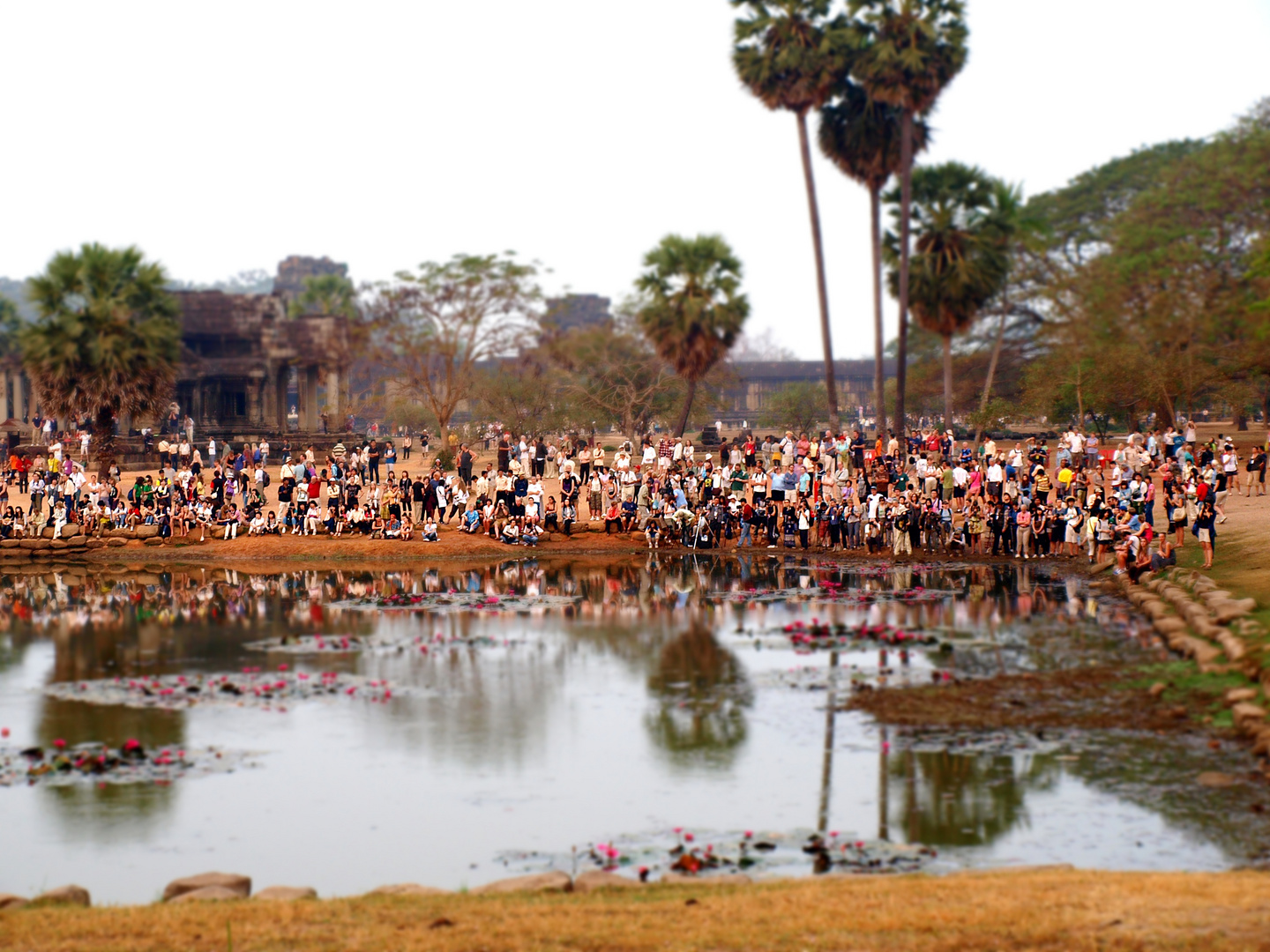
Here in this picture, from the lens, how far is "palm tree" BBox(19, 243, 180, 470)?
44.2 metres

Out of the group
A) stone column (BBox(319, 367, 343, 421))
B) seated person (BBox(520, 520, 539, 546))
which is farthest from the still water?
stone column (BBox(319, 367, 343, 421))

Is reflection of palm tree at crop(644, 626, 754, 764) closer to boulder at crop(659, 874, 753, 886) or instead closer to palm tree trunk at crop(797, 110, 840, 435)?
boulder at crop(659, 874, 753, 886)

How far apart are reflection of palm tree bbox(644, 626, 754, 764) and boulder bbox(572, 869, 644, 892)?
13.6 ft

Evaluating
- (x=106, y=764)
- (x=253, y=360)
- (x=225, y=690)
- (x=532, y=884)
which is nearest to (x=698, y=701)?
(x=225, y=690)

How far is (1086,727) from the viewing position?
15.9 metres

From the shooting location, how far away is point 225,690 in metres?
18.4

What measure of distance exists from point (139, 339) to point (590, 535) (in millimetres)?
18541

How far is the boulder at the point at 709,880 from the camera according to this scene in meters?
10.6

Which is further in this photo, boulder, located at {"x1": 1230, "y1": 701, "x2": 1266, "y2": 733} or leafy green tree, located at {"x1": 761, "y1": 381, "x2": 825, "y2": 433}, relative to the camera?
leafy green tree, located at {"x1": 761, "y1": 381, "x2": 825, "y2": 433}

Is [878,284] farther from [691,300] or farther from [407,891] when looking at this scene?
[407,891]

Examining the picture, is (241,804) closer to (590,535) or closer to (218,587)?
(218,587)

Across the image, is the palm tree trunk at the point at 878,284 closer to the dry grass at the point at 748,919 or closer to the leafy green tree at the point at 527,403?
the leafy green tree at the point at 527,403

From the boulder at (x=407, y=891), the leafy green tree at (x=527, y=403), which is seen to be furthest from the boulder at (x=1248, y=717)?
the leafy green tree at (x=527, y=403)

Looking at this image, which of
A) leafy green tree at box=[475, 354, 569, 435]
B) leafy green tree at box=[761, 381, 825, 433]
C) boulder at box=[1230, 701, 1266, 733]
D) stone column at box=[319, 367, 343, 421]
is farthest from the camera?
leafy green tree at box=[761, 381, 825, 433]
